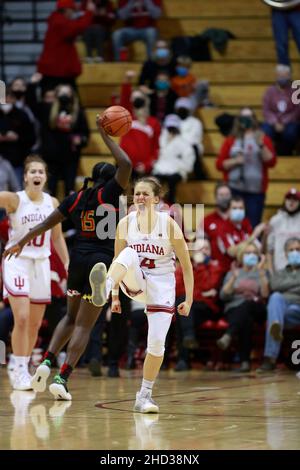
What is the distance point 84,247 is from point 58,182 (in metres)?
6.55

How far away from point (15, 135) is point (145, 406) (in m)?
7.73

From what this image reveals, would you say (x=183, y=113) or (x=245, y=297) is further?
(x=183, y=113)

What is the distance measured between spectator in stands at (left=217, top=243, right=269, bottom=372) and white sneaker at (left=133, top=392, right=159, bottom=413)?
4.12m

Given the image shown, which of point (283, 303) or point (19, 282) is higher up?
point (19, 282)

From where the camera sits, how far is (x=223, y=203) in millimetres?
13453

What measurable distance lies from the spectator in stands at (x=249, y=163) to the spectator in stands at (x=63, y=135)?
214 cm

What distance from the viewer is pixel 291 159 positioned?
50.0 ft

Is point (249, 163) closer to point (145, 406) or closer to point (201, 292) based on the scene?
point (201, 292)

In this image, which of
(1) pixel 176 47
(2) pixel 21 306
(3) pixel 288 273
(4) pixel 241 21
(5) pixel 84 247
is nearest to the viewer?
(5) pixel 84 247

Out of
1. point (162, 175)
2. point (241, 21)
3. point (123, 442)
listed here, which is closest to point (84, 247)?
point (123, 442)

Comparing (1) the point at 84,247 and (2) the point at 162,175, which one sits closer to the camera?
(1) the point at 84,247

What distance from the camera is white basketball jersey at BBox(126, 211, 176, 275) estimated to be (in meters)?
7.86

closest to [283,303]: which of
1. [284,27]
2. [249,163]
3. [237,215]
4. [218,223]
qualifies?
[237,215]
